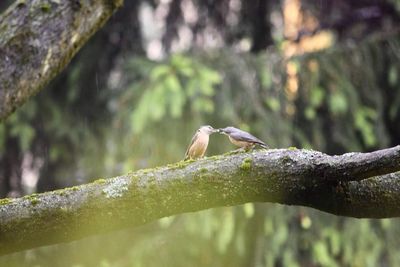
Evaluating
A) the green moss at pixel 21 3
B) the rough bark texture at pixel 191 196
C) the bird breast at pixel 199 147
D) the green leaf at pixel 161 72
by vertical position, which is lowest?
the rough bark texture at pixel 191 196

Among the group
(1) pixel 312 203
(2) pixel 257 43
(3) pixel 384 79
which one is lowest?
(1) pixel 312 203

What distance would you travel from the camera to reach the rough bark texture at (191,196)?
2.25 m

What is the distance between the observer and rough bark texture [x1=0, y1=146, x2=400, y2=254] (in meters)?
2.25

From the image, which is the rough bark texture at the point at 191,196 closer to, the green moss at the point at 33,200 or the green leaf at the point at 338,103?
the green moss at the point at 33,200

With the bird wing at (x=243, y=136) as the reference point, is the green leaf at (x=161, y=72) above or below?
above

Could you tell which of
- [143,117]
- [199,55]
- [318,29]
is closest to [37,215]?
[143,117]

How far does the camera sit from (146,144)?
518 cm

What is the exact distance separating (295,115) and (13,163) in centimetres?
281

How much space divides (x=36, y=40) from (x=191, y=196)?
1273mm

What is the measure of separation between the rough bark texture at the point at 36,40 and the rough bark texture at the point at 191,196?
0.91 m

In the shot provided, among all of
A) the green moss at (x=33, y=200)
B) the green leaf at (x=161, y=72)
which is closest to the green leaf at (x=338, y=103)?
the green leaf at (x=161, y=72)

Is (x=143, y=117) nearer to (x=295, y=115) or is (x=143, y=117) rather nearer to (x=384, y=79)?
(x=295, y=115)

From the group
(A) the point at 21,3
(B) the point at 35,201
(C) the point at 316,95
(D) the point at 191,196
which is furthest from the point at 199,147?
(C) the point at 316,95

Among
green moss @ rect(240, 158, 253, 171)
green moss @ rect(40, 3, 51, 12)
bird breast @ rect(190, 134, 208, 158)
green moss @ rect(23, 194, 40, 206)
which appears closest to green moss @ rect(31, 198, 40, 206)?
green moss @ rect(23, 194, 40, 206)
